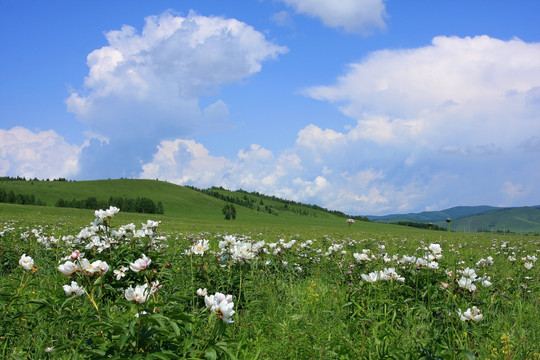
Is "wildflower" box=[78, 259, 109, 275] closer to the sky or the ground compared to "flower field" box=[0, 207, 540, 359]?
closer to the sky

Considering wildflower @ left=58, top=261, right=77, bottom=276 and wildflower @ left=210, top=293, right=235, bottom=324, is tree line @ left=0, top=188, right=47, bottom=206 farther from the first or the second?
wildflower @ left=210, top=293, right=235, bottom=324

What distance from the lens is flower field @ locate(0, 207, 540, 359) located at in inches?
92.2

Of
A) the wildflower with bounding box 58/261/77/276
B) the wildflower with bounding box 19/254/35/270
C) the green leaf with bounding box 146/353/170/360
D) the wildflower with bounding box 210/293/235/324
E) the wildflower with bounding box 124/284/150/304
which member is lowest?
the green leaf with bounding box 146/353/170/360

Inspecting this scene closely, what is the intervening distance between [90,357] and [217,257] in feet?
7.53

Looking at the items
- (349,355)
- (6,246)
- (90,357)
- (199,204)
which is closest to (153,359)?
(90,357)

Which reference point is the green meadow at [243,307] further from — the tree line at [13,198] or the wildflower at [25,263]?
the tree line at [13,198]

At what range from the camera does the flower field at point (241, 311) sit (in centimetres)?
234

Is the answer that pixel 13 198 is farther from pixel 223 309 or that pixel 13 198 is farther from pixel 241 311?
pixel 223 309

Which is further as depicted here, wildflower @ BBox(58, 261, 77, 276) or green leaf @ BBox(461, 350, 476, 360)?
wildflower @ BBox(58, 261, 77, 276)

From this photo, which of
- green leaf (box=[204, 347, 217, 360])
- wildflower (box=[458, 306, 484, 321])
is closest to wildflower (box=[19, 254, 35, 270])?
green leaf (box=[204, 347, 217, 360])

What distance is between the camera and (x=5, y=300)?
3256 millimetres

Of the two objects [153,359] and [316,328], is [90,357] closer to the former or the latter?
[153,359]

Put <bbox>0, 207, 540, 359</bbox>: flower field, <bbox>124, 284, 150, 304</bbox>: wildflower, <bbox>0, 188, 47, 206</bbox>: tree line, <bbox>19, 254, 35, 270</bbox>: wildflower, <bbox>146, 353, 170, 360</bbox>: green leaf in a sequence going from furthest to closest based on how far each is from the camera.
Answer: <bbox>0, 188, 47, 206</bbox>: tree line < <bbox>19, 254, 35, 270</bbox>: wildflower < <bbox>0, 207, 540, 359</bbox>: flower field < <bbox>124, 284, 150, 304</bbox>: wildflower < <bbox>146, 353, 170, 360</bbox>: green leaf

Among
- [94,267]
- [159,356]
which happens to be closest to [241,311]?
[94,267]
